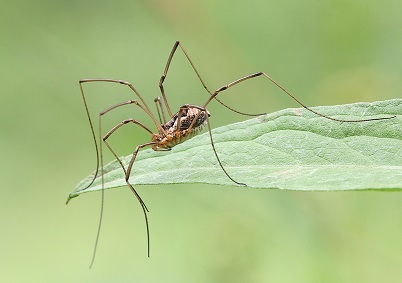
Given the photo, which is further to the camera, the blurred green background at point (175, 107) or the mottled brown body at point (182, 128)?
the blurred green background at point (175, 107)

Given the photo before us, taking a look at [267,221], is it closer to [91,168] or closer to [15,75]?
[91,168]

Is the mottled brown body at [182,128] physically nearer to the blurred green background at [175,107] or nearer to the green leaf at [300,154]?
the green leaf at [300,154]

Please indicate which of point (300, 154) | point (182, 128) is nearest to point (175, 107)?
point (182, 128)

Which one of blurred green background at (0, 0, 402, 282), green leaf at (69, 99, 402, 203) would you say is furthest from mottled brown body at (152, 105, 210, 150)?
blurred green background at (0, 0, 402, 282)

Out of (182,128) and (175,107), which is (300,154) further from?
(175,107)

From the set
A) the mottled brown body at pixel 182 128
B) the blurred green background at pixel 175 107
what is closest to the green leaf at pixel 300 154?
the mottled brown body at pixel 182 128

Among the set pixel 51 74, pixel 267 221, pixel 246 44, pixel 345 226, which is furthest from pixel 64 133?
pixel 345 226
